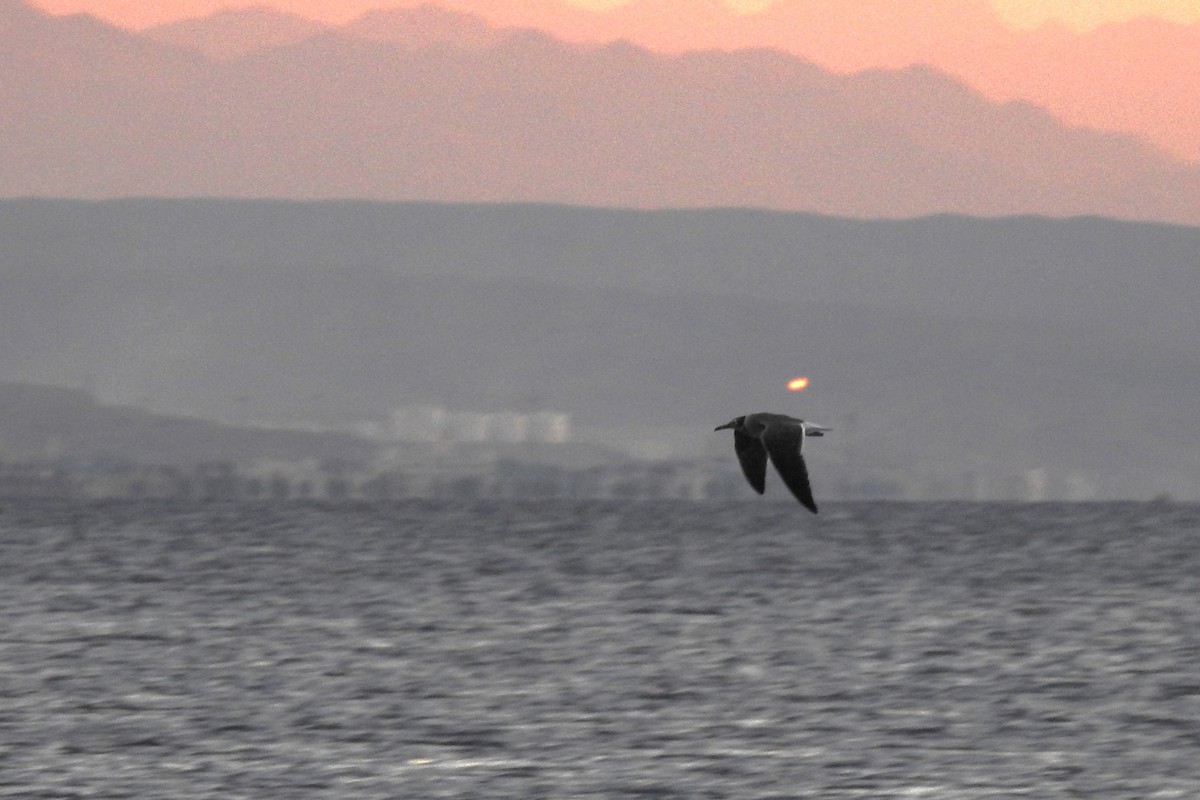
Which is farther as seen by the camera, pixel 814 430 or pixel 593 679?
pixel 593 679

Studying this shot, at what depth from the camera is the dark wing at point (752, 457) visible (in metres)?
23.9

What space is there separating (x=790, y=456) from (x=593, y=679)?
43.0m

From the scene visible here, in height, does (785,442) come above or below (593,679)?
above

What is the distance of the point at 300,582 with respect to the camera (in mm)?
118188

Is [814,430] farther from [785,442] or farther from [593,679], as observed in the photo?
[593,679]

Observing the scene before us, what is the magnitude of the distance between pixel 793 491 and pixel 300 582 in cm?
9822

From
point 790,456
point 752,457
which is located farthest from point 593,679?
point 790,456

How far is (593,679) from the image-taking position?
64188 millimetres

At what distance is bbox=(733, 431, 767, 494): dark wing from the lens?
78.5 feet

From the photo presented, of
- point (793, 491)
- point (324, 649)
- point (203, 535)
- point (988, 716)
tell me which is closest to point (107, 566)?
point (203, 535)

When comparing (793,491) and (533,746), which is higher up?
(793,491)

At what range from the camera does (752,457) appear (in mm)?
24375

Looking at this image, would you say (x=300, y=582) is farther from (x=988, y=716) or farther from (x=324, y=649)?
A: (x=988, y=716)

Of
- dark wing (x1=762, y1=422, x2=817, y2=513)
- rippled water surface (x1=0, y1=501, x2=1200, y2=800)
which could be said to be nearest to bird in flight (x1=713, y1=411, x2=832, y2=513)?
dark wing (x1=762, y1=422, x2=817, y2=513)
